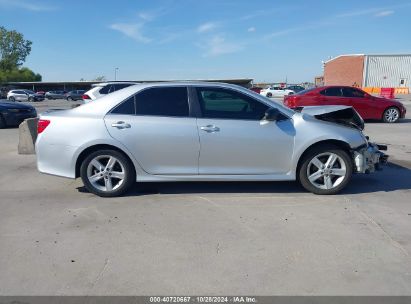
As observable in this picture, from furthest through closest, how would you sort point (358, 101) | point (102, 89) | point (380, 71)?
point (380, 71)
point (358, 101)
point (102, 89)

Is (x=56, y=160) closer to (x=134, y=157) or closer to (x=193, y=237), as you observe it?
(x=134, y=157)

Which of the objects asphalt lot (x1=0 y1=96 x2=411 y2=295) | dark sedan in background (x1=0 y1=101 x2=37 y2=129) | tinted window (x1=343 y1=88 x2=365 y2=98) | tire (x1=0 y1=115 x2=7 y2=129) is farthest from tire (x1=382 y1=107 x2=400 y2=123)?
tire (x1=0 y1=115 x2=7 y2=129)

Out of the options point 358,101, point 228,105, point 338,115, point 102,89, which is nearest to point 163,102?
point 228,105

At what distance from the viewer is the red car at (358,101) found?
1427cm

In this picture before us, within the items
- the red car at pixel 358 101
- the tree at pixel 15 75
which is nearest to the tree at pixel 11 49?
the tree at pixel 15 75

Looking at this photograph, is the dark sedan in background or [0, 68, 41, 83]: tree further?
[0, 68, 41, 83]: tree

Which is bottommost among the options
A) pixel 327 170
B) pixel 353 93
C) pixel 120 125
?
pixel 327 170

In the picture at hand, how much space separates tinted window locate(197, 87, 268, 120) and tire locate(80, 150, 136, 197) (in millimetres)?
1332

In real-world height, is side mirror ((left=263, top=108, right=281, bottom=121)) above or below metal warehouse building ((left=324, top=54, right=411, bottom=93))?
below

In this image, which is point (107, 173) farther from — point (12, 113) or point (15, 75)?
point (15, 75)

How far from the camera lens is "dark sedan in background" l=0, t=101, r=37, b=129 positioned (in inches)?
533

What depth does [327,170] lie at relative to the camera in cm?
516

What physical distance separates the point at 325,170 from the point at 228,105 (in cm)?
165

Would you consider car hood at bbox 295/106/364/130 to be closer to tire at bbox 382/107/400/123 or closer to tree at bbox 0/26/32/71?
tire at bbox 382/107/400/123
